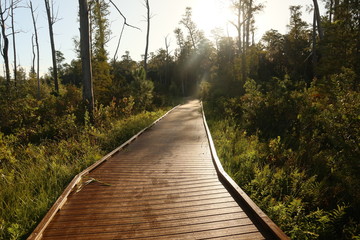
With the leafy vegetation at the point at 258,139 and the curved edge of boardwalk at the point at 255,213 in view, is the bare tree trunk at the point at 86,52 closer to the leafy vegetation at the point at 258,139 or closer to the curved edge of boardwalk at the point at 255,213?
the leafy vegetation at the point at 258,139

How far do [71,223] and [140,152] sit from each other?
163 inches

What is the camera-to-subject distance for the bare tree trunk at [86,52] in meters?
10.9

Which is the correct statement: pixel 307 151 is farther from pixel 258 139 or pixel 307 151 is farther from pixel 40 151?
pixel 40 151

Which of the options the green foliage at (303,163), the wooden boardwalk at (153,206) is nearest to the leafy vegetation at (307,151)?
the green foliage at (303,163)

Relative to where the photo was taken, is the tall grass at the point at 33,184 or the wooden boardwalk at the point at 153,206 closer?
the wooden boardwalk at the point at 153,206

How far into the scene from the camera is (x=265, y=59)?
3328cm

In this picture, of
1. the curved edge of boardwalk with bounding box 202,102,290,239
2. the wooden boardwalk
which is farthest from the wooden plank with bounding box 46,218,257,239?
the curved edge of boardwalk with bounding box 202,102,290,239

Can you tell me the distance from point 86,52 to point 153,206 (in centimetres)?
954

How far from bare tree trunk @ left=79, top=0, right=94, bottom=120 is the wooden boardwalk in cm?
602

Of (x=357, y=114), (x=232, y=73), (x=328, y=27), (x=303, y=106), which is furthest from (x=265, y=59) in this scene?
(x=357, y=114)

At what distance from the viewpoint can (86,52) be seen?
11.1 meters

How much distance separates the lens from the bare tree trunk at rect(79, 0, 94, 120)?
1095 cm

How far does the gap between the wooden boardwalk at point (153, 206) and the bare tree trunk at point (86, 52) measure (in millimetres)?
6023

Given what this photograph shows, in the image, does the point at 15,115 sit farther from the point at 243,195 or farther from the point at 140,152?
the point at 243,195
